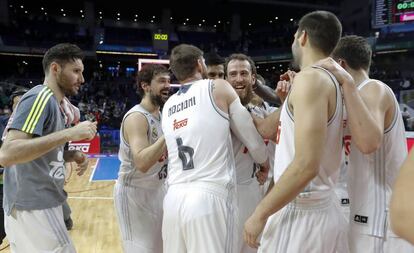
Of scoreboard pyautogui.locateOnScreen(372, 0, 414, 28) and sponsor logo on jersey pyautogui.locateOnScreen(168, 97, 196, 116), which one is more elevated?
scoreboard pyautogui.locateOnScreen(372, 0, 414, 28)

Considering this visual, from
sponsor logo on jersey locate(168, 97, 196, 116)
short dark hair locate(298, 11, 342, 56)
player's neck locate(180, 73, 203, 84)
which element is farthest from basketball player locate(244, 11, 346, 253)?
player's neck locate(180, 73, 203, 84)

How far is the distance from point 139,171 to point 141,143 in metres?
0.45

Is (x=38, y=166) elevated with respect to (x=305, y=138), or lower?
lower

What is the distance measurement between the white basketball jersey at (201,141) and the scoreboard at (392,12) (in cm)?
1300

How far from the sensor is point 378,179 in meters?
2.27

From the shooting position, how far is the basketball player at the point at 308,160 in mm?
1856

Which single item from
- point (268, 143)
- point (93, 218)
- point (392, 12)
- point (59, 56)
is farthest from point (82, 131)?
point (392, 12)

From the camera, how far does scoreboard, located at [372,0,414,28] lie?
525 inches

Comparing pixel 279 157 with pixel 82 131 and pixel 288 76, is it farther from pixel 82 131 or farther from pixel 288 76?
pixel 82 131

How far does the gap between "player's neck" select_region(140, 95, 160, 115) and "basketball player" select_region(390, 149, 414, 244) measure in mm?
2829

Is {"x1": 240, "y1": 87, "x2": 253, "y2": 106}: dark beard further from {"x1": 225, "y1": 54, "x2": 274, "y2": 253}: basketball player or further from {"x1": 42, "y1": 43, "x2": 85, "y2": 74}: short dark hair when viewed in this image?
{"x1": 42, "y1": 43, "x2": 85, "y2": 74}: short dark hair

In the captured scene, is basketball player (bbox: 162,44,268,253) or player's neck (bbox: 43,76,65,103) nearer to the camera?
→ basketball player (bbox: 162,44,268,253)

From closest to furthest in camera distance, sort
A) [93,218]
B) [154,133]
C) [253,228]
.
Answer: [253,228] < [154,133] < [93,218]

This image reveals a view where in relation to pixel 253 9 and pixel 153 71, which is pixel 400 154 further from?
pixel 253 9
